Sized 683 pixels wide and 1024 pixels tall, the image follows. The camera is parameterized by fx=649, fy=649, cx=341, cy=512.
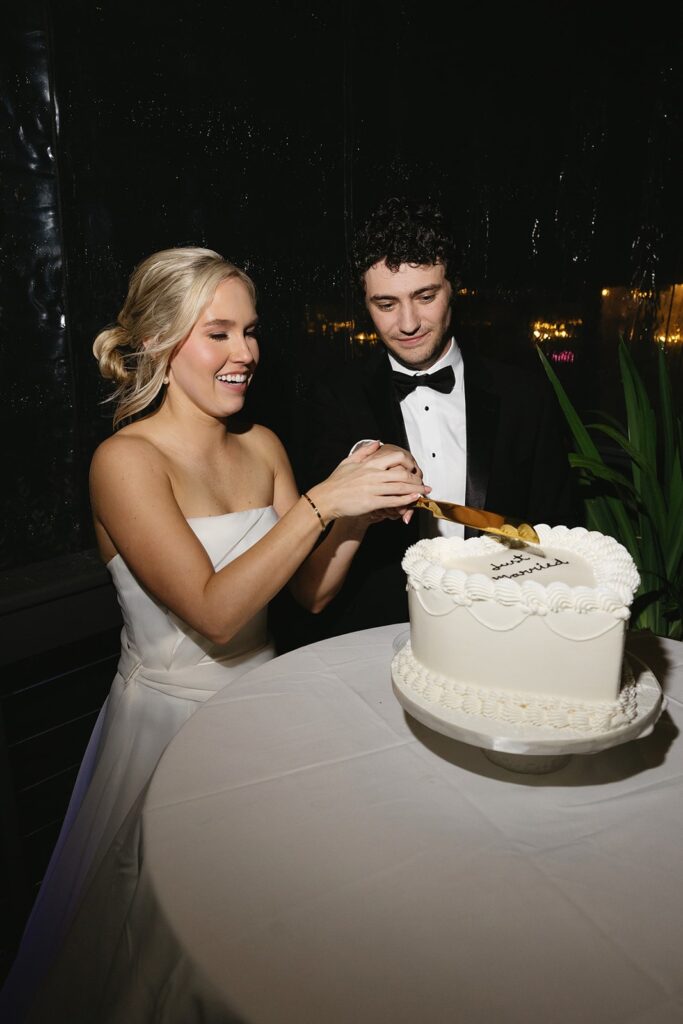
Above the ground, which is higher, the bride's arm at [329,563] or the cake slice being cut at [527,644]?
the cake slice being cut at [527,644]

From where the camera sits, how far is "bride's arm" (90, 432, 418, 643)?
5.30 feet

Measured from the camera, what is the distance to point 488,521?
144 centimetres

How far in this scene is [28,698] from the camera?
2564mm

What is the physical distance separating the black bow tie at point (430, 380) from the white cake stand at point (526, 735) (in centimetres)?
146

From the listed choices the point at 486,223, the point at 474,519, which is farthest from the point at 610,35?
the point at 474,519

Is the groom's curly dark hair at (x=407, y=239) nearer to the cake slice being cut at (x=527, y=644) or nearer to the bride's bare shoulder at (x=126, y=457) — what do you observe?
the bride's bare shoulder at (x=126, y=457)

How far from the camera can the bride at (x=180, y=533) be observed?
1.66 meters

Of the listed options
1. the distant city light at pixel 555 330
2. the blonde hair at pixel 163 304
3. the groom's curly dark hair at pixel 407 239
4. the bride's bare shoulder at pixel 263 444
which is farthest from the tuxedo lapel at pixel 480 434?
the distant city light at pixel 555 330

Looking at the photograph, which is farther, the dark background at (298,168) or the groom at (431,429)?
the groom at (431,429)

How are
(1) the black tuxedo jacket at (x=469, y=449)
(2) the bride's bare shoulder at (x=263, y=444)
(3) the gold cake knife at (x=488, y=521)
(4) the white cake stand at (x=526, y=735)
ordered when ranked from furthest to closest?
1. (1) the black tuxedo jacket at (x=469, y=449)
2. (2) the bride's bare shoulder at (x=263, y=444)
3. (3) the gold cake knife at (x=488, y=521)
4. (4) the white cake stand at (x=526, y=735)

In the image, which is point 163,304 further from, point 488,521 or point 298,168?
point 298,168

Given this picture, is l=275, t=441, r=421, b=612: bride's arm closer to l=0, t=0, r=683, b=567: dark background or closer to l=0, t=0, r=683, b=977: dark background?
l=0, t=0, r=683, b=977: dark background

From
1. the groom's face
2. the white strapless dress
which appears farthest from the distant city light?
the white strapless dress

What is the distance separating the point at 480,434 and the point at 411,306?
53 centimetres
